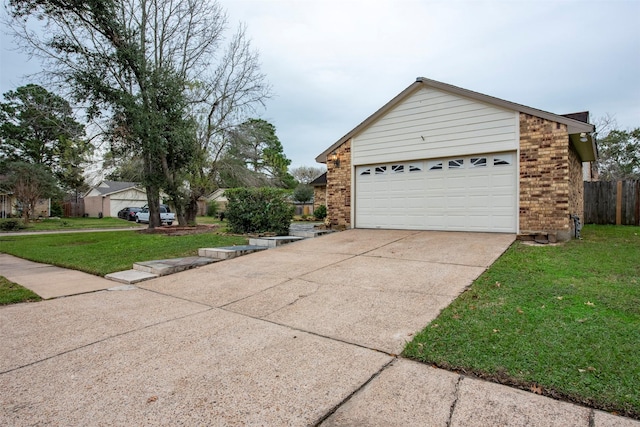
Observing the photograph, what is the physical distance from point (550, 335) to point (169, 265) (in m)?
6.00

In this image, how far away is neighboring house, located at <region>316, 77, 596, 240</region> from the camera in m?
7.95

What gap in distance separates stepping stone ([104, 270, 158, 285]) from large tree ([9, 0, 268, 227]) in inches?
294

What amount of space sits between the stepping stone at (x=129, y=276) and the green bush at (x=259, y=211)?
467 centimetres

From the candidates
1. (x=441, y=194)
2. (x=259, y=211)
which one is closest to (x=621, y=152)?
(x=441, y=194)

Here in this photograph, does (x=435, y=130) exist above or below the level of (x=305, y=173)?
below

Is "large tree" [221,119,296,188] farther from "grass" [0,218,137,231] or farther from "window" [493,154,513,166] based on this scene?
"window" [493,154,513,166]

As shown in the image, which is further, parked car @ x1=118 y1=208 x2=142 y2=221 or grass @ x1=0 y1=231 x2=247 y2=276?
parked car @ x1=118 y1=208 x2=142 y2=221

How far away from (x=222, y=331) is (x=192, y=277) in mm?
2778

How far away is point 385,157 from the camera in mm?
10273

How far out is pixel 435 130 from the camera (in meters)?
9.52

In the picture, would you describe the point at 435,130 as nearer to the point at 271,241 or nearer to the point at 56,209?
the point at 271,241

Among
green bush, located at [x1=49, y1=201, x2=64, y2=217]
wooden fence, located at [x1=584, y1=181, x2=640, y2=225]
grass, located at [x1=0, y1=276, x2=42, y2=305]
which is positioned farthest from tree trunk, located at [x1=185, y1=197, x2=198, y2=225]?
green bush, located at [x1=49, y1=201, x2=64, y2=217]

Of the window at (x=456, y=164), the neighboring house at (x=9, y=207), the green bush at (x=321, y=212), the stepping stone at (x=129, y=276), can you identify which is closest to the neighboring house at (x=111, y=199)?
the neighboring house at (x=9, y=207)

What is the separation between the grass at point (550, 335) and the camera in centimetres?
225
